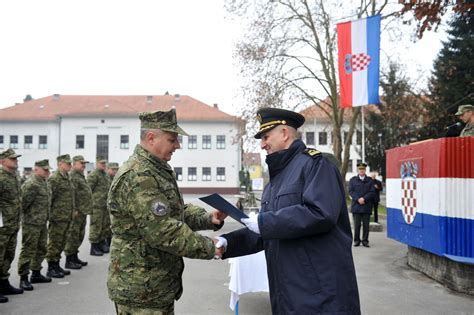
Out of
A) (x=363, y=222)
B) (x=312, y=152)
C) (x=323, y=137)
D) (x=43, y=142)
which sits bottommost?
(x=363, y=222)

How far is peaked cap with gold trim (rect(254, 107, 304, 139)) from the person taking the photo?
8.98ft

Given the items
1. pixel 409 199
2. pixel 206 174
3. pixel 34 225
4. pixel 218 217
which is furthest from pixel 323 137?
pixel 218 217

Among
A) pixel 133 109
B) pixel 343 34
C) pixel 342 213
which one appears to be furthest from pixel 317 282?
pixel 133 109

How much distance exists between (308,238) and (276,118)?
769 mm

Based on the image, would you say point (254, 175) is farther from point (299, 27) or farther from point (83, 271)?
point (83, 271)

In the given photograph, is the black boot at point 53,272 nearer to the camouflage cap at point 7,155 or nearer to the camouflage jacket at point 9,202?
the camouflage jacket at point 9,202

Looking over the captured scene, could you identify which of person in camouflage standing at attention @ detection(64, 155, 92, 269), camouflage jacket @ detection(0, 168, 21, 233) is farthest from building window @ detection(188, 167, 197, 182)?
camouflage jacket @ detection(0, 168, 21, 233)

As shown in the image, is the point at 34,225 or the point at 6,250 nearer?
the point at 6,250

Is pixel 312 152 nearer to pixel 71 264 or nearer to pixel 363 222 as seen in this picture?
pixel 71 264

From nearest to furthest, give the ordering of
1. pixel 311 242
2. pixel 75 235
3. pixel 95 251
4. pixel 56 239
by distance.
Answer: pixel 311 242 → pixel 56 239 → pixel 75 235 → pixel 95 251

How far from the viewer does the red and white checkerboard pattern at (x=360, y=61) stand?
13398 mm

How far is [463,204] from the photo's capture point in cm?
607

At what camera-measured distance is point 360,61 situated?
13445mm

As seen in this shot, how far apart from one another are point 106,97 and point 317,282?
61.6 meters
